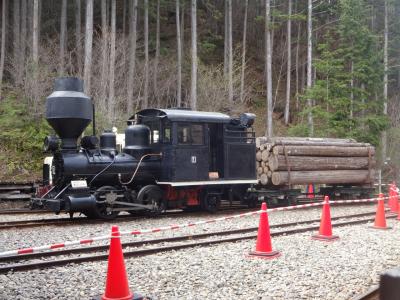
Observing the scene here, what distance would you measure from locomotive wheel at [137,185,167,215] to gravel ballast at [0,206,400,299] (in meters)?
3.65

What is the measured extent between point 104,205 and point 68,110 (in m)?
2.45

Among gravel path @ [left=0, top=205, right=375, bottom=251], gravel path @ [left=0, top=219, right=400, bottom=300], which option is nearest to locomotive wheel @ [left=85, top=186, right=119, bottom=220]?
gravel path @ [left=0, top=205, right=375, bottom=251]

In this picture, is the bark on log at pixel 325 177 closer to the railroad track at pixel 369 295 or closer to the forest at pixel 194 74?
the forest at pixel 194 74

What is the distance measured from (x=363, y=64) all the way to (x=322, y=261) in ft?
64.9

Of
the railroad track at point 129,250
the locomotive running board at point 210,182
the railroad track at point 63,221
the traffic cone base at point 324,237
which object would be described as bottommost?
the railroad track at point 63,221

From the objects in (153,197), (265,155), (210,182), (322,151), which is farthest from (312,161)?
(153,197)

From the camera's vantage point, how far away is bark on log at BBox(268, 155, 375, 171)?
15.7 metres

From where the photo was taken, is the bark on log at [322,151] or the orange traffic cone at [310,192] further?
the orange traffic cone at [310,192]

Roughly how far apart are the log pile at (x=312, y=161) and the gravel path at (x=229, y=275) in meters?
6.96

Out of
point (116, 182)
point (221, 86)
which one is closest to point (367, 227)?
point (116, 182)

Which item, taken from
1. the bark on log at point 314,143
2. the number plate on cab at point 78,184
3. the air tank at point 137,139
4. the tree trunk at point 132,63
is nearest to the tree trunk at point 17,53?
the tree trunk at point 132,63

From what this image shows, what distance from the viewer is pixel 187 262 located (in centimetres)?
743

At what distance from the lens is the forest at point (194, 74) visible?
22.4m

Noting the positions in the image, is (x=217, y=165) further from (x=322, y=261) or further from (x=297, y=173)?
(x=322, y=261)
